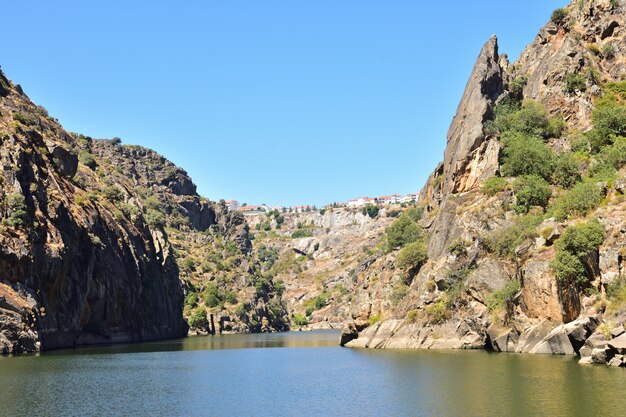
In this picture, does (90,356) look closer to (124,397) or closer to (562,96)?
(124,397)

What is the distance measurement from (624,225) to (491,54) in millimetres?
65472

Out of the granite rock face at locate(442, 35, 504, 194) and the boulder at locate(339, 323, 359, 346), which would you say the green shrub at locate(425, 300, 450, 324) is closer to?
the boulder at locate(339, 323, 359, 346)

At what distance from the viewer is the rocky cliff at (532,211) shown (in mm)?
70812

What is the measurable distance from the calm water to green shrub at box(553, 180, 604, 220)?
65.9 feet

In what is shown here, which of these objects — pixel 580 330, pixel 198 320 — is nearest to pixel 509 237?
pixel 580 330

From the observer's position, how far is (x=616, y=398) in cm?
4153

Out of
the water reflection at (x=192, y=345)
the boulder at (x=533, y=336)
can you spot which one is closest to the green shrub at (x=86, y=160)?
the water reflection at (x=192, y=345)

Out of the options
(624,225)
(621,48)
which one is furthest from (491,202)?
(621,48)

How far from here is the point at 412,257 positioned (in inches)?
4328

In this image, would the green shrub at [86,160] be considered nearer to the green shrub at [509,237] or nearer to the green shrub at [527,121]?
the green shrub at [527,121]

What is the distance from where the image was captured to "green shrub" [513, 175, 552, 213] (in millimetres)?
97125

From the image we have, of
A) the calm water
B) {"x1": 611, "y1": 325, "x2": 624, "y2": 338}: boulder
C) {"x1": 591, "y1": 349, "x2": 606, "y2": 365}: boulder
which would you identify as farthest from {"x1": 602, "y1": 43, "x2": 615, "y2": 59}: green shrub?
{"x1": 591, "y1": 349, "x2": 606, "y2": 365}: boulder

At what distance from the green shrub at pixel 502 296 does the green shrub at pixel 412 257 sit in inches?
874

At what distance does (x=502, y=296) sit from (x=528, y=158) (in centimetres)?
2847
